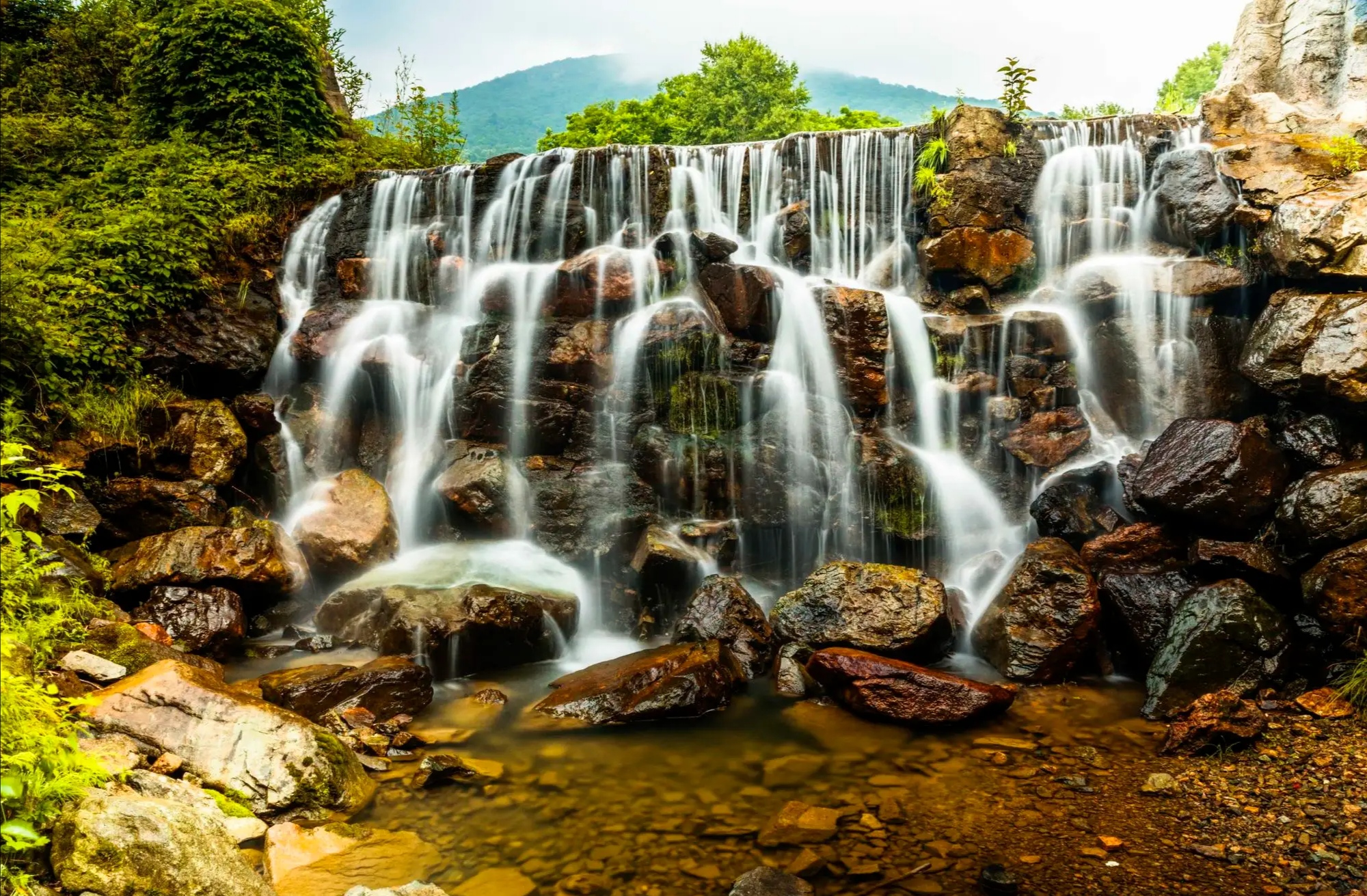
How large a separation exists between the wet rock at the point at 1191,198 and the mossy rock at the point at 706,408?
7.59 m

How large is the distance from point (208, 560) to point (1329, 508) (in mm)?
11242

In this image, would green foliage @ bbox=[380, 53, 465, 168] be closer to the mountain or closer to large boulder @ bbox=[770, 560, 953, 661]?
large boulder @ bbox=[770, 560, 953, 661]

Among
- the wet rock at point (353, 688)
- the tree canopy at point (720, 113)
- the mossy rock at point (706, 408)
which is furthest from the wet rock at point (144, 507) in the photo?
the tree canopy at point (720, 113)

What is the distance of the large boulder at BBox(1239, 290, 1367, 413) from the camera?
7879mm

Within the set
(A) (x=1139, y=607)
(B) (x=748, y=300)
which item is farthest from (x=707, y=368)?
(A) (x=1139, y=607)

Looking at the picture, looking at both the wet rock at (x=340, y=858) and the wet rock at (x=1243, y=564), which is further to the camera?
the wet rock at (x=1243, y=564)

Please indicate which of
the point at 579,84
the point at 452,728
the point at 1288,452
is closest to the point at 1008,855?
the point at 452,728

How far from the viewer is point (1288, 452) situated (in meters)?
8.24

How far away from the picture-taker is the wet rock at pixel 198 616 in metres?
7.77

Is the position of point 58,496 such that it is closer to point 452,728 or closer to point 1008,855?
point 452,728

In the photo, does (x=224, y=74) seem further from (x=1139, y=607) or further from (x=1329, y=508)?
(x=1329, y=508)

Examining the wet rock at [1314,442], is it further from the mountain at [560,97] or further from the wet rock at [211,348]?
the mountain at [560,97]

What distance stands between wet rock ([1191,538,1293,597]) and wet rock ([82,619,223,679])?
358 inches

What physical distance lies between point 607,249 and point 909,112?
7022 inches
